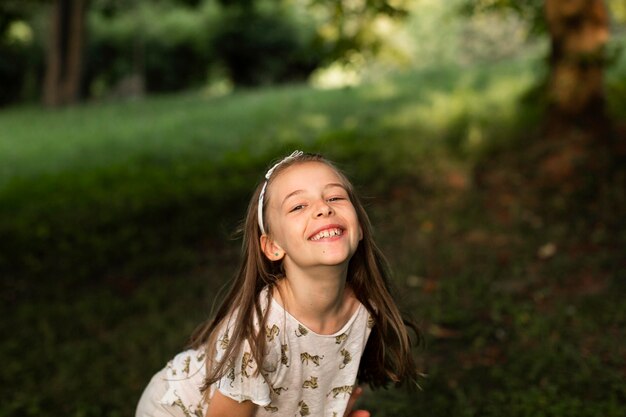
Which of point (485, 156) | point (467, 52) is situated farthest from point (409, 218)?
point (467, 52)

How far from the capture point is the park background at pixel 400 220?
424 cm

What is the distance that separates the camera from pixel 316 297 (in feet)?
7.77

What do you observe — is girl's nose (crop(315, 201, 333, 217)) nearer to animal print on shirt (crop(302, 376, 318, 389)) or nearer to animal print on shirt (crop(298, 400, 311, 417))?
animal print on shirt (crop(302, 376, 318, 389))

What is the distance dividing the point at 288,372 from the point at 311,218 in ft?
1.69

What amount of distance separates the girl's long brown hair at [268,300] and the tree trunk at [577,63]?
4.66m

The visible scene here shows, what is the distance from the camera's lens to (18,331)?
16.7 feet

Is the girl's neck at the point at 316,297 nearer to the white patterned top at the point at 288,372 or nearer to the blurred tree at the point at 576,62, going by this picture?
the white patterned top at the point at 288,372

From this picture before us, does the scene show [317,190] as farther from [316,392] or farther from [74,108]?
[74,108]

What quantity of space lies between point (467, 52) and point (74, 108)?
15.2m

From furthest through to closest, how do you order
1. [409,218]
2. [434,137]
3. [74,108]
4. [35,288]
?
[74,108], [434,137], [409,218], [35,288]

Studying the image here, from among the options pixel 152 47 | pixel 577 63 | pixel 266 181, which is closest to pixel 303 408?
pixel 266 181

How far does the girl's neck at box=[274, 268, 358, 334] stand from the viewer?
235 cm

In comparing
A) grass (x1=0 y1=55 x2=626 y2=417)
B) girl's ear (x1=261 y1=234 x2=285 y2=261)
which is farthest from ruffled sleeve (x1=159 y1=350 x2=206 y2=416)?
grass (x1=0 y1=55 x2=626 y2=417)

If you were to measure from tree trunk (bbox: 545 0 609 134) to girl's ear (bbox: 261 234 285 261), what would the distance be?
4952 millimetres
